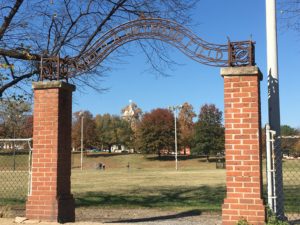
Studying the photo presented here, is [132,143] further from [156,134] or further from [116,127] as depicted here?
[156,134]

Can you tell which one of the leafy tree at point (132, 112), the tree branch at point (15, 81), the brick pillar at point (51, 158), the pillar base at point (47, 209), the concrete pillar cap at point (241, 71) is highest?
the leafy tree at point (132, 112)

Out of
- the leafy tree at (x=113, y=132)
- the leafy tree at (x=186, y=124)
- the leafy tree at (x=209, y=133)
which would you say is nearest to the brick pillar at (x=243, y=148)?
the leafy tree at (x=209, y=133)

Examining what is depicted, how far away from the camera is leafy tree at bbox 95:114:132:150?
107500 mm

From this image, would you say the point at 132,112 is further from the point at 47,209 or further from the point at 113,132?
the point at 47,209

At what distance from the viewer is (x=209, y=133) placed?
85625 mm

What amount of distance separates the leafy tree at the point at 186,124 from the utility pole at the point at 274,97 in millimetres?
87947

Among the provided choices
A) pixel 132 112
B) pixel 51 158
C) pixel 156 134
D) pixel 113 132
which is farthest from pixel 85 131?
pixel 51 158

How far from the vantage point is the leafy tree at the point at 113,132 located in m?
108

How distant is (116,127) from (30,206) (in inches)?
3970

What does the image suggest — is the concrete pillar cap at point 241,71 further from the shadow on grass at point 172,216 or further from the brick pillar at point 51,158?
the shadow on grass at point 172,216

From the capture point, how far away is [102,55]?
897 cm

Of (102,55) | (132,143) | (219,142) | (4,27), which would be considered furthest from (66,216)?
(132,143)

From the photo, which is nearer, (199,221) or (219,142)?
(199,221)

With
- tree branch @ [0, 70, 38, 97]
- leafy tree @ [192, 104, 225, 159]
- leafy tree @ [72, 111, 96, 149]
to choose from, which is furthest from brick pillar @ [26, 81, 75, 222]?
leafy tree @ [72, 111, 96, 149]
